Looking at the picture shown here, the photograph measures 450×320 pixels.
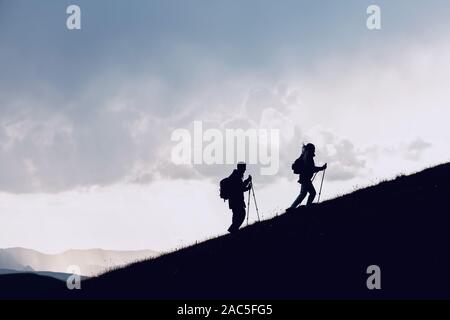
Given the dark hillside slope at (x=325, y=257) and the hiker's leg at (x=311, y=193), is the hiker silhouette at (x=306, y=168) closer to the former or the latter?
the hiker's leg at (x=311, y=193)

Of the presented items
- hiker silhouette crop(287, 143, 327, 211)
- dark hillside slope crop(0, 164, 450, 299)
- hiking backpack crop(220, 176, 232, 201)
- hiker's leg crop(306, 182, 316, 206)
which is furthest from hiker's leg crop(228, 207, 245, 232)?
hiker's leg crop(306, 182, 316, 206)

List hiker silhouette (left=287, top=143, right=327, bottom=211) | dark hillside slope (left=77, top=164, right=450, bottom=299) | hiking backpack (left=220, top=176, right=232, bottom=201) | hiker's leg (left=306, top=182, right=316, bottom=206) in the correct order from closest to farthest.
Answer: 1. dark hillside slope (left=77, top=164, right=450, bottom=299)
2. hiking backpack (left=220, top=176, right=232, bottom=201)
3. hiker silhouette (left=287, top=143, right=327, bottom=211)
4. hiker's leg (left=306, top=182, right=316, bottom=206)

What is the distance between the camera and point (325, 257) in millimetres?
17266

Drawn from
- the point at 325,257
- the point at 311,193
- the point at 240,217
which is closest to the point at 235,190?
the point at 240,217

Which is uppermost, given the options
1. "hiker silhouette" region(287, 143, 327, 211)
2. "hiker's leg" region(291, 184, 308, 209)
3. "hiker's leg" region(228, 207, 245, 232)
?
"hiker silhouette" region(287, 143, 327, 211)

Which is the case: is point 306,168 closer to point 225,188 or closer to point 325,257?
point 225,188

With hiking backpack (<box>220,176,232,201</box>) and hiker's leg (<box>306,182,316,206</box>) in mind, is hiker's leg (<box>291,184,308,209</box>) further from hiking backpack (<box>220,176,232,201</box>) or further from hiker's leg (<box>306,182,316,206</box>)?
hiking backpack (<box>220,176,232,201</box>)

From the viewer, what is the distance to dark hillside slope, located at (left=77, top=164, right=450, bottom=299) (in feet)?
50.0
